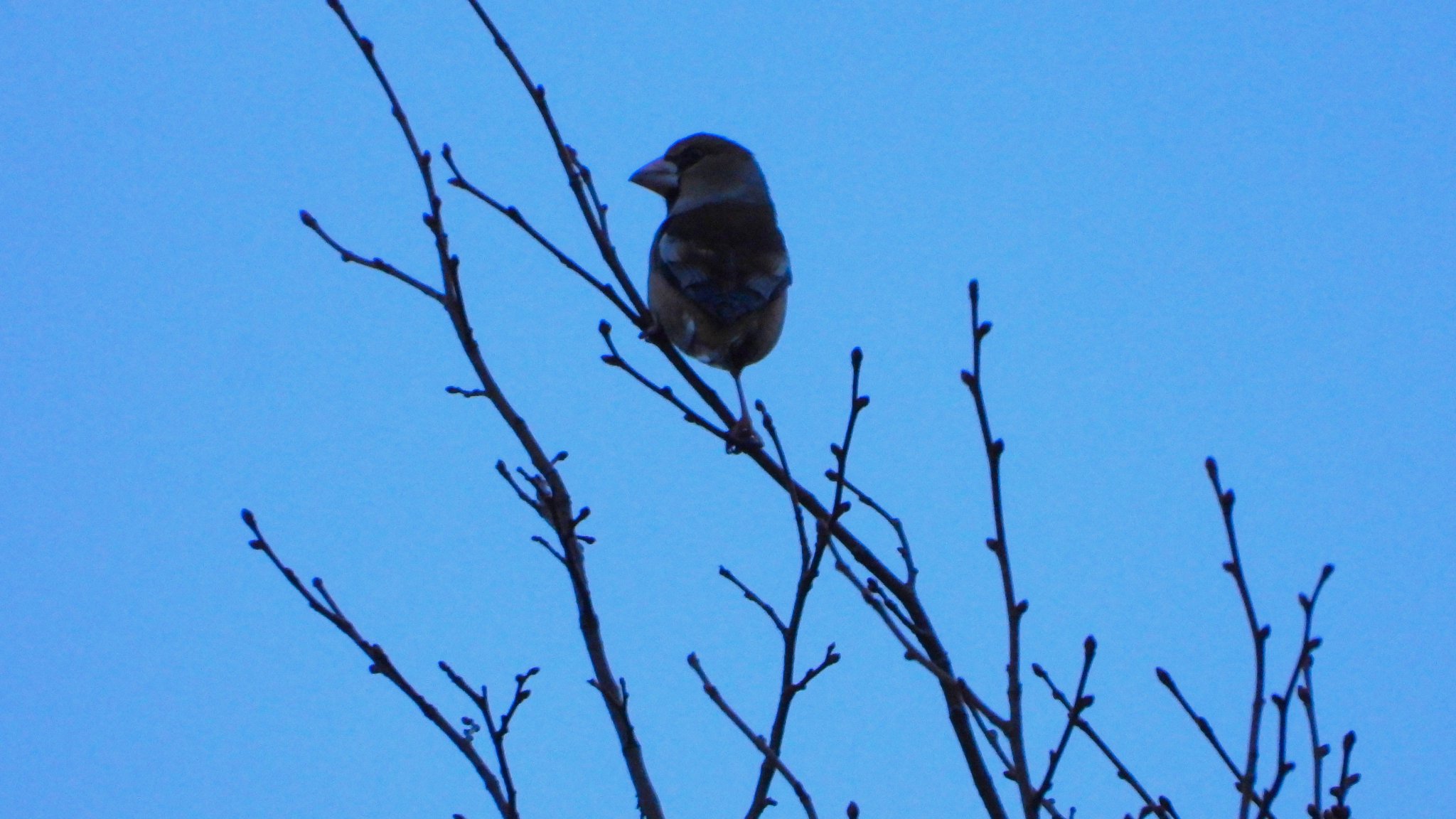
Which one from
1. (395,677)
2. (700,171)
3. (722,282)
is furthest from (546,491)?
(700,171)

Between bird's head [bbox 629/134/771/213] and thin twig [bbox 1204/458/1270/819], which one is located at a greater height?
bird's head [bbox 629/134/771/213]

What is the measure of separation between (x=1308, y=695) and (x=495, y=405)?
177 cm

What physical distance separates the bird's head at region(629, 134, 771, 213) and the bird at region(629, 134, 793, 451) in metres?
0.25

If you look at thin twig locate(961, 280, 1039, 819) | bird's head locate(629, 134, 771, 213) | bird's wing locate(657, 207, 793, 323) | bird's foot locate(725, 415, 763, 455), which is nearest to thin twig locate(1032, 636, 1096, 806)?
thin twig locate(961, 280, 1039, 819)

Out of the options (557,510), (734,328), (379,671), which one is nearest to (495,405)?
(557,510)

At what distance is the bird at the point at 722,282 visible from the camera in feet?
19.3

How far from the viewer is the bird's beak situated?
23.5 feet

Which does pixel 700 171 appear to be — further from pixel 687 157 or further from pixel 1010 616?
pixel 1010 616

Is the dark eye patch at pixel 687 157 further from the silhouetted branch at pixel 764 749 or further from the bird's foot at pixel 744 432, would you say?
the silhouetted branch at pixel 764 749

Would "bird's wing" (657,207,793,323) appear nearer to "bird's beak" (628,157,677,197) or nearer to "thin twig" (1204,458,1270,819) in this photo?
"bird's beak" (628,157,677,197)

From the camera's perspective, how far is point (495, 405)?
319cm

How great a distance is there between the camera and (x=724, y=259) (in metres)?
6.01

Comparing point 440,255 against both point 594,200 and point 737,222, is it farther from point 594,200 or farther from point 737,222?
point 737,222

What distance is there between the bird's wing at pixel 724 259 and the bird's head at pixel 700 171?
561 millimetres
